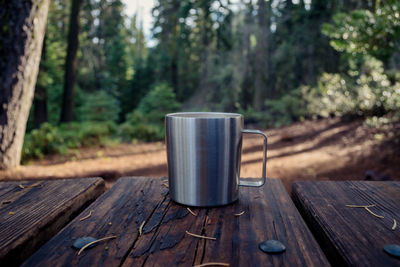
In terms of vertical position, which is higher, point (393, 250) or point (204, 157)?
point (204, 157)

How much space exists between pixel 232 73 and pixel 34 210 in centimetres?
1733

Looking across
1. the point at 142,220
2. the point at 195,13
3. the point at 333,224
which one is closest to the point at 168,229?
the point at 142,220

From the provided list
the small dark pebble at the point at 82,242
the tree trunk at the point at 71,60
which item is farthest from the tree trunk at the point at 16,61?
the tree trunk at the point at 71,60

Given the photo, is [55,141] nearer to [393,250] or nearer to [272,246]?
[272,246]

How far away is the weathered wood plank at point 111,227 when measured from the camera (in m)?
0.64

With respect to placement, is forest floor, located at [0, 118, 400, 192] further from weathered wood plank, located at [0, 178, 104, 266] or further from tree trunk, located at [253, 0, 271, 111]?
tree trunk, located at [253, 0, 271, 111]

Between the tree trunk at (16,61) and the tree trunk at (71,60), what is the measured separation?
6.28 metres

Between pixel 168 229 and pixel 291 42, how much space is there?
44.9 feet

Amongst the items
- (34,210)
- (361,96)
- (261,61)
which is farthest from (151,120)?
(34,210)

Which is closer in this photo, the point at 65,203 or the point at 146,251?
the point at 146,251

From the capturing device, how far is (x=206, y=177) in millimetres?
885

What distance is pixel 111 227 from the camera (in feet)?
2.64

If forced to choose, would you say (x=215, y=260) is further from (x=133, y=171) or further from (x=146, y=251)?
(x=133, y=171)

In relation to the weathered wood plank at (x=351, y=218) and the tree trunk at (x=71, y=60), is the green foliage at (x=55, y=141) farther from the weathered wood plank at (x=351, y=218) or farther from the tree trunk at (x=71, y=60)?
the weathered wood plank at (x=351, y=218)
